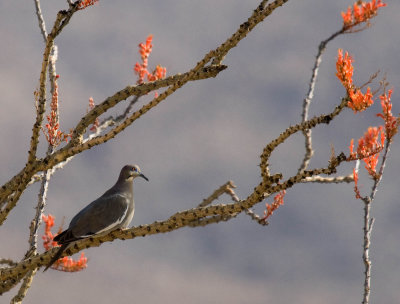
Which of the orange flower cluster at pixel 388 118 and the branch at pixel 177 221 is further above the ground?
the orange flower cluster at pixel 388 118

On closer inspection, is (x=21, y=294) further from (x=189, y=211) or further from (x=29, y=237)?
(x=189, y=211)

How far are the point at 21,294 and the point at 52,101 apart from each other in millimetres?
3157

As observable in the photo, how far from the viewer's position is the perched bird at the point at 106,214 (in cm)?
737

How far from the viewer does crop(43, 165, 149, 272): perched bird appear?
Result: 737cm

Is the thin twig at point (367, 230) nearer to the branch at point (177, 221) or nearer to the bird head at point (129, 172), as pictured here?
the branch at point (177, 221)

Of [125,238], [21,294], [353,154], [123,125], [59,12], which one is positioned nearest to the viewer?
[353,154]

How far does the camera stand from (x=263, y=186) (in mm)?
5637

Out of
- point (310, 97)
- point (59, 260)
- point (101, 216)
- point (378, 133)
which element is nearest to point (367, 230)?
point (378, 133)

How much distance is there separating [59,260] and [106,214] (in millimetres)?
3405

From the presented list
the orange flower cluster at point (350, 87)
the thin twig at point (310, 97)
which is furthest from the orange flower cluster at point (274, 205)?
the orange flower cluster at point (350, 87)

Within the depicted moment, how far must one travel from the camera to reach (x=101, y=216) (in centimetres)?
768

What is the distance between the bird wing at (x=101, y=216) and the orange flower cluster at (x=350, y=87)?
3.82 meters

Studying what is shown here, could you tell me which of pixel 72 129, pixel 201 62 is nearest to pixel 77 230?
pixel 72 129

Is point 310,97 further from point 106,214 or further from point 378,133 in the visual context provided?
point 106,214
